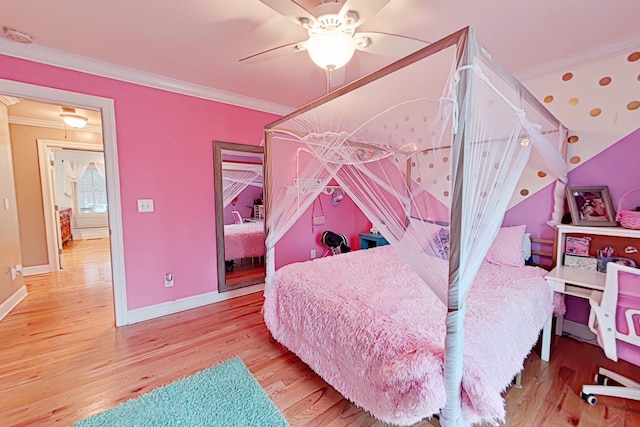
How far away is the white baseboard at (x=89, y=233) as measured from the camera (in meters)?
7.43

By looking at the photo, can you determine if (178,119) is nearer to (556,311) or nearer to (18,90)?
(18,90)

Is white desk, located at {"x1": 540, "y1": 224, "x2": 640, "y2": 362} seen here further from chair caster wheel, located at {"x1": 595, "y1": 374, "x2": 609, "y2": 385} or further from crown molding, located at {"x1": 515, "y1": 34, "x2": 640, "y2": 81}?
crown molding, located at {"x1": 515, "y1": 34, "x2": 640, "y2": 81}

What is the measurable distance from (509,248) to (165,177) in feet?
11.4

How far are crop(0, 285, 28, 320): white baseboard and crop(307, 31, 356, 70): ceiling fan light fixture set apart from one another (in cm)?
401

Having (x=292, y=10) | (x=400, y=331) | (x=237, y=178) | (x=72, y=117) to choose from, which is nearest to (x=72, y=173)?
(x=72, y=117)

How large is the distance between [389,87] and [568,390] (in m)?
2.27

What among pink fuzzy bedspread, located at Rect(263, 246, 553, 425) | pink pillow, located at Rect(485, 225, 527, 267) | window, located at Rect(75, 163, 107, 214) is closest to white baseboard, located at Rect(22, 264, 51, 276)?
window, located at Rect(75, 163, 107, 214)

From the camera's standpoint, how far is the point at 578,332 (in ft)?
7.53

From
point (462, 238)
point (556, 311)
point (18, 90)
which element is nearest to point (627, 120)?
point (556, 311)

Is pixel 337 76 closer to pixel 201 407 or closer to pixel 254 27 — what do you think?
pixel 254 27

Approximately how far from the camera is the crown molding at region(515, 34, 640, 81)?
1951 millimetres

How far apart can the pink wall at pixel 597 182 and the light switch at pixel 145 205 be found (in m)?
3.75

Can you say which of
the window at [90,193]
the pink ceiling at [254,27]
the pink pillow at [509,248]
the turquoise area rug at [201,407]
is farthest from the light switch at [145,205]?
the window at [90,193]

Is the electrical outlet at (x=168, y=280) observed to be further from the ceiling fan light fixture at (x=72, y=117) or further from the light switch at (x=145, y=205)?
the ceiling fan light fixture at (x=72, y=117)
